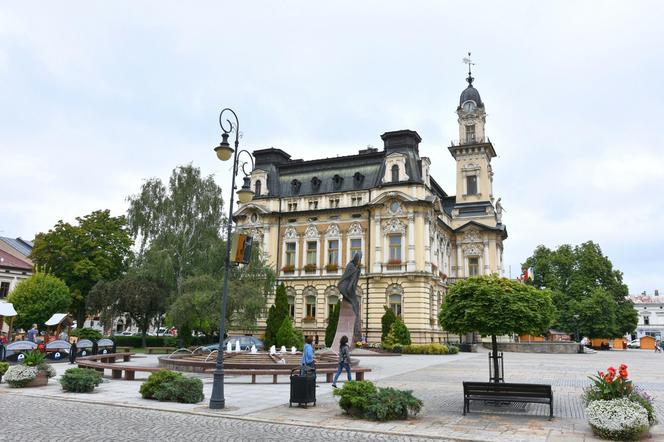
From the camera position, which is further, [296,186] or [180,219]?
[296,186]

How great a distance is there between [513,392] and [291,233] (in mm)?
37554

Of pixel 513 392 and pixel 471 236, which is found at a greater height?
pixel 471 236

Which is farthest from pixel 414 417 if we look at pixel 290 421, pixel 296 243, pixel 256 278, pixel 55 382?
pixel 296 243

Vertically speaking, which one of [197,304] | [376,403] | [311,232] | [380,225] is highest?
[380,225]

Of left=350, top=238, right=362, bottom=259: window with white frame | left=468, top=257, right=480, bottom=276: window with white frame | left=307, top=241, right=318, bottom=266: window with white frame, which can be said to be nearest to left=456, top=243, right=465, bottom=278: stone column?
left=468, top=257, right=480, bottom=276: window with white frame

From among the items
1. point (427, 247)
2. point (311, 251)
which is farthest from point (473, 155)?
point (311, 251)

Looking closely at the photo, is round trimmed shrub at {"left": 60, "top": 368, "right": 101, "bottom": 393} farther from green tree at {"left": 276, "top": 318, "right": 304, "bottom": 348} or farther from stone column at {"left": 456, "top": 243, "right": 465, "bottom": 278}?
stone column at {"left": 456, "top": 243, "right": 465, "bottom": 278}

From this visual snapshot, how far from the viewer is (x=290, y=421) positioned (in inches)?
436

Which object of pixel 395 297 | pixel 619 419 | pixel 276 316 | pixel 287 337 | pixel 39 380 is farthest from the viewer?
pixel 395 297

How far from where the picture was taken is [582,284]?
211 feet

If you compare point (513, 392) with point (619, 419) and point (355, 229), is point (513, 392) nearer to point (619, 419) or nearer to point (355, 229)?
point (619, 419)

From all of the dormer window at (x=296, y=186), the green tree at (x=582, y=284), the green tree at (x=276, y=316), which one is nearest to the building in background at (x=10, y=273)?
the dormer window at (x=296, y=186)

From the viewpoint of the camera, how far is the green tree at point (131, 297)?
36438 mm

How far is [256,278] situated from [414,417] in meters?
28.7
